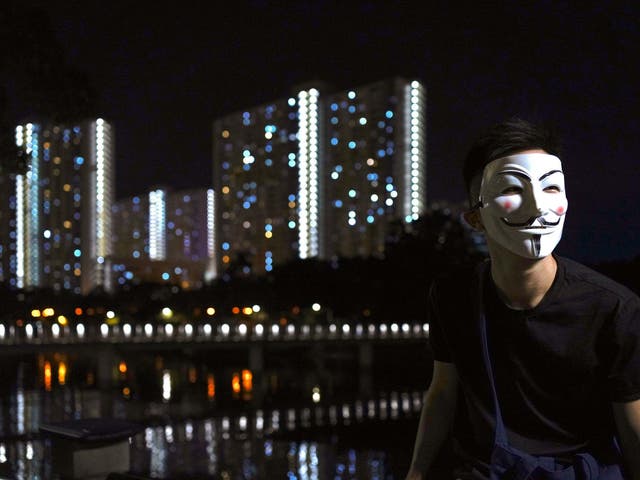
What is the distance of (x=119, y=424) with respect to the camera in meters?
7.12

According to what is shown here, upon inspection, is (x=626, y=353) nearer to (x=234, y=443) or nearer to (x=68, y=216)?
(x=234, y=443)

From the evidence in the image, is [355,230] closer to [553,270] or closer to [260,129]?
[260,129]

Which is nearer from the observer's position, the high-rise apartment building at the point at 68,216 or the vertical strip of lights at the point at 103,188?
the high-rise apartment building at the point at 68,216

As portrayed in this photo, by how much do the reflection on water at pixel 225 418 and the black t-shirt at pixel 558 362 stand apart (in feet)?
28.0

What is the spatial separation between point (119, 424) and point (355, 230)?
4016 inches

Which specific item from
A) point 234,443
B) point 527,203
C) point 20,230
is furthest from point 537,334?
point 20,230

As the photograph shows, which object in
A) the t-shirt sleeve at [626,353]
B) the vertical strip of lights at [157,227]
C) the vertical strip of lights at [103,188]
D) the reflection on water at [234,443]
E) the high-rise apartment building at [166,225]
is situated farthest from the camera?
the vertical strip of lights at [157,227]

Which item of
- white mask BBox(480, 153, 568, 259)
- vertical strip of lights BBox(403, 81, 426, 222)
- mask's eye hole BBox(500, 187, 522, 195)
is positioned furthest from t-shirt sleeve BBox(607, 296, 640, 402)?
vertical strip of lights BBox(403, 81, 426, 222)

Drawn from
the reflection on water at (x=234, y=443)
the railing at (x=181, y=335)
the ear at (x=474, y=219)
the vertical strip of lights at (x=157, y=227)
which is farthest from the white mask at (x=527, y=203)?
the vertical strip of lights at (x=157, y=227)

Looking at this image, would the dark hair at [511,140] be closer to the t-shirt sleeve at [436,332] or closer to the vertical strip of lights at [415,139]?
the t-shirt sleeve at [436,332]

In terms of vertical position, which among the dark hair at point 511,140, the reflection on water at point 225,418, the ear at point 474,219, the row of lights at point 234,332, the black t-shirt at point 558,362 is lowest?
the reflection on water at point 225,418

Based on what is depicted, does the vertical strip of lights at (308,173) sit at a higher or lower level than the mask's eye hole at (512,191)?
higher

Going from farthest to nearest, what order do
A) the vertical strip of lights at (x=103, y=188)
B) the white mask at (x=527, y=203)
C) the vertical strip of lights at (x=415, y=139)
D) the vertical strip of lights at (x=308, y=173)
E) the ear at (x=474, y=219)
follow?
the vertical strip of lights at (x=103, y=188) → the vertical strip of lights at (x=308, y=173) → the vertical strip of lights at (x=415, y=139) → the ear at (x=474, y=219) → the white mask at (x=527, y=203)

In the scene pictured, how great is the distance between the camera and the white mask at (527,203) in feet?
6.70
